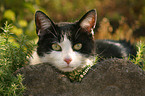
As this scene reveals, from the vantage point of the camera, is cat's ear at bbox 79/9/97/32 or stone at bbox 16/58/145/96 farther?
cat's ear at bbox 79/9/97/32

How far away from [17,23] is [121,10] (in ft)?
11.0

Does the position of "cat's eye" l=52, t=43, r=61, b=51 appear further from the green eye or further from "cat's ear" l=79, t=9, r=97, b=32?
"cat's ear" l=79, t=9, r=97, b=32

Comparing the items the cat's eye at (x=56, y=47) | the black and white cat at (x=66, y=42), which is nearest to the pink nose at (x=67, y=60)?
the black and white cat at (x=66, y=42)

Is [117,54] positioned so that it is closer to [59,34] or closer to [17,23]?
[59,34]

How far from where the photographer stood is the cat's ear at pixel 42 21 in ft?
4.91

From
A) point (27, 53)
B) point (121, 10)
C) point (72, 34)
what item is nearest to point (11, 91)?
point (27, 53)

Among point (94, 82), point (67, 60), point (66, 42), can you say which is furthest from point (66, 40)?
point (94, 82)

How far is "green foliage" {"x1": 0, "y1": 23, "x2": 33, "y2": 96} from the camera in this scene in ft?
3.84

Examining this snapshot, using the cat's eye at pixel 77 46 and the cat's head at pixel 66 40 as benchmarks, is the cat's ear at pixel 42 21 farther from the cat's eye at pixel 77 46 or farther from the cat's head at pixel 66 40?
the cat's eye at pixel 77 46

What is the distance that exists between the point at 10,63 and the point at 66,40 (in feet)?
1.49

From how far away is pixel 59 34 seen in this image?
1.54 meters

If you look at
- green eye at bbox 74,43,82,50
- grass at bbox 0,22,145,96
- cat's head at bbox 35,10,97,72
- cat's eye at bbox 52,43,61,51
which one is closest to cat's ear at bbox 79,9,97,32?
cat's head at bbox 35,10,97,72

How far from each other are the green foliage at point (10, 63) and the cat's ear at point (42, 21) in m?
0.20

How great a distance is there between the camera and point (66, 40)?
1501mm
